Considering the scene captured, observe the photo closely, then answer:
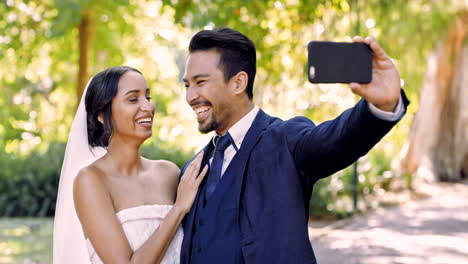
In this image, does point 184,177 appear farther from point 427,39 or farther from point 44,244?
point 427,39

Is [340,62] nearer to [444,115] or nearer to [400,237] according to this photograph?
[400,237]

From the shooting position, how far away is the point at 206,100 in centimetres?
266

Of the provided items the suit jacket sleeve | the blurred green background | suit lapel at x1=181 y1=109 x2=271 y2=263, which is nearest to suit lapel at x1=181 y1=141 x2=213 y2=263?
suit lapel at x1=181 y1=109 x2=271 y2=263

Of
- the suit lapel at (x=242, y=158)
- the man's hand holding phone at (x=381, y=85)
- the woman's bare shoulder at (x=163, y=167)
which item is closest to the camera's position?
the man's hand holding phone at (x=381, y=85)

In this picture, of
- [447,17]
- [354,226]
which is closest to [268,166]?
[354,226]

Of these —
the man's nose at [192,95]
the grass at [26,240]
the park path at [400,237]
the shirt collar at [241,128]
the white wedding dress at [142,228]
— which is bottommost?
the park path at [400,237]

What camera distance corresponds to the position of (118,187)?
3.00 meters

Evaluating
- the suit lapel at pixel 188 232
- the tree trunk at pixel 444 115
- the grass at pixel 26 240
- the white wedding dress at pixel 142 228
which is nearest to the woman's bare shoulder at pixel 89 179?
the white wedding dress at pixel 142 228

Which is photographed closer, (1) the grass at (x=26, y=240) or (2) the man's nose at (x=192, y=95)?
(2) the man's nose at (x=192, y=95)

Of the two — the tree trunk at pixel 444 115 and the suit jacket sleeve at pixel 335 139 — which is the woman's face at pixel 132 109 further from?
the tree trunk at pixel 444 115

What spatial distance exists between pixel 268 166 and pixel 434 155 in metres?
14.7

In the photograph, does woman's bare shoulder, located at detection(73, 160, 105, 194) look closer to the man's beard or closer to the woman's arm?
the woman's arm

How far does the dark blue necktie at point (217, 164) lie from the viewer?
263 cm

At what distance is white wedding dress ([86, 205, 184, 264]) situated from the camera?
2902 mm
